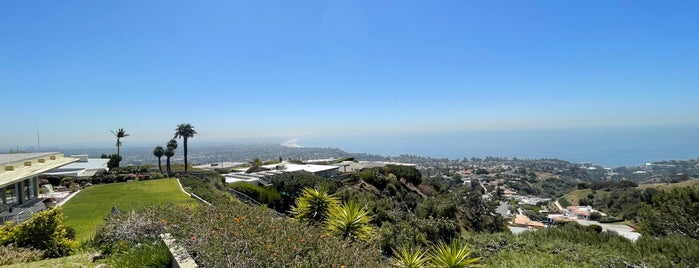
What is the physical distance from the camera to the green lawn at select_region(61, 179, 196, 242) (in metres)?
11.6

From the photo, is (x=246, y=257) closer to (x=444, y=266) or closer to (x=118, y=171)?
(x=444, y=266)

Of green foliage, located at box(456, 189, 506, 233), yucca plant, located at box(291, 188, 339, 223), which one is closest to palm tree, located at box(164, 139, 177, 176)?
green foliage, located at box(456, 189, 506, 233)

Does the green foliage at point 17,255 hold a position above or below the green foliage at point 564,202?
above

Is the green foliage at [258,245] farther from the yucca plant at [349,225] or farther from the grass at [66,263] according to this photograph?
the grass at [66,263]

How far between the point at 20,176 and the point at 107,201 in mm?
3546

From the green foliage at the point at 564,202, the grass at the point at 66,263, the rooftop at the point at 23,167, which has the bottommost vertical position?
the green foliage at the point at 564,202

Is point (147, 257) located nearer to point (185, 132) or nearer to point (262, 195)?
point (262, 195)

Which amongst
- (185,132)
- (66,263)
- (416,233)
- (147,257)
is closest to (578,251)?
(416,233)

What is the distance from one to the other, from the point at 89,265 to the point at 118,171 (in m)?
27.6

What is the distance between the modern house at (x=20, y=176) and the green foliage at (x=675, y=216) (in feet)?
87.8

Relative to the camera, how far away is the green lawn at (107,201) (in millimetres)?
11586

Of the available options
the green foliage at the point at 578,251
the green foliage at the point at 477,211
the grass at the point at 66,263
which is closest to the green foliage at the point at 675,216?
the green foliage at the point at 477,211

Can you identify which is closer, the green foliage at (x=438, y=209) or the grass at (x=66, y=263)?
the grass at (x=66, y=263)

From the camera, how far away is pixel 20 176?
48.6 ft
